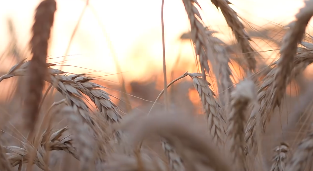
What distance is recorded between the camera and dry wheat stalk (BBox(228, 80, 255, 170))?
0.93 metres

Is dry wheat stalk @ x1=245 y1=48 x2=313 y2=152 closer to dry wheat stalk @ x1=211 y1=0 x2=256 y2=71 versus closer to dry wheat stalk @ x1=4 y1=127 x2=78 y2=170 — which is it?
dry wheat stalk @ x1=211 y1=0 x2=256 y2=71

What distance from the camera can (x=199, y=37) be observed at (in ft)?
4.59

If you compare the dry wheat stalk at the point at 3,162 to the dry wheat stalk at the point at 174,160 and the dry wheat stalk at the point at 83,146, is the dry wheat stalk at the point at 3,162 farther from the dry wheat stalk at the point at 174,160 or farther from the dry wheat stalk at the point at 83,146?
the dry wheat stalk at the point at 174,160

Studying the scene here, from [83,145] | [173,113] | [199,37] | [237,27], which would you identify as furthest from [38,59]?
[237,27]

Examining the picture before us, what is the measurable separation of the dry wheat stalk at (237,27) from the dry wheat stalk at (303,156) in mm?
416

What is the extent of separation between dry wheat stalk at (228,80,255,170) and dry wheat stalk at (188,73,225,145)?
28 centimetres

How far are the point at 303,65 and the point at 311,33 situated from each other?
8.1 inches

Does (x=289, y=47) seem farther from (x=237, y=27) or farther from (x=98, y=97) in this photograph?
(x=98, y=97)

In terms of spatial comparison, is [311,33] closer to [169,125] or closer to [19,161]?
[169,125]

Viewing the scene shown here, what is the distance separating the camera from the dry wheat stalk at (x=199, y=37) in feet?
4.58

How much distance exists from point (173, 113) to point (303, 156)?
42cm

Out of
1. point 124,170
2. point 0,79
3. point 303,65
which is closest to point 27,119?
point 124,170

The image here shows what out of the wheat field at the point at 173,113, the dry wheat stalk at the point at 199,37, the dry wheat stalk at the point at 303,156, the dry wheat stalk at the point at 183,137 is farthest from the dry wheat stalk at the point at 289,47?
the dry wheat stalk at the point at 183,137

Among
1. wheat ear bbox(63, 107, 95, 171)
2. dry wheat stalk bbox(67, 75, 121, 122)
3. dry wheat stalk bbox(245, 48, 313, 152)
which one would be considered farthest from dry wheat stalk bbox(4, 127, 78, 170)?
dry wheat stalk bbox(245, 48, 313, 152)
